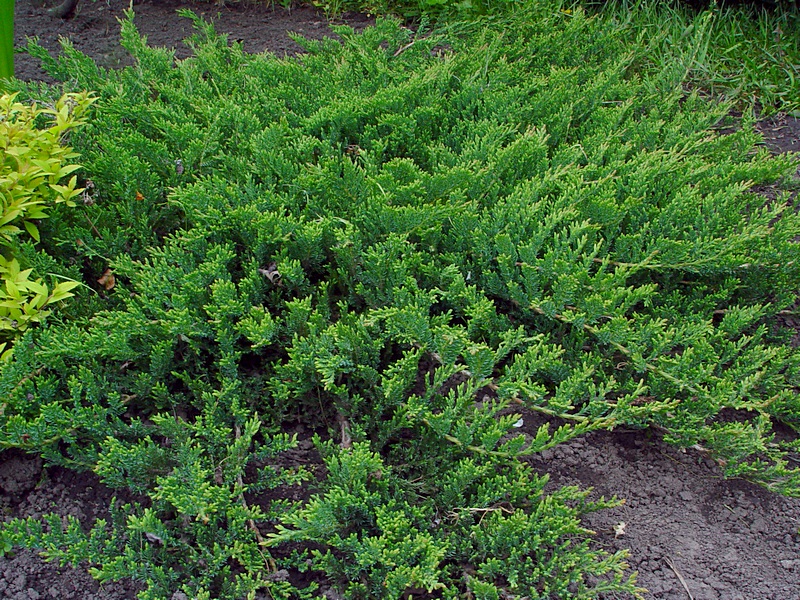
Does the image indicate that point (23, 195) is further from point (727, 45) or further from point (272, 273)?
point (727, 45)

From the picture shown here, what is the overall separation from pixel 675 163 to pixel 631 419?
127 centimetres

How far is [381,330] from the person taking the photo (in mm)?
2240

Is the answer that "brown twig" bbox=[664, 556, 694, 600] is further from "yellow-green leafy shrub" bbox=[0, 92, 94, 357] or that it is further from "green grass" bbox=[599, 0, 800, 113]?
"green grass" bbox=[599, 0, 800, 113]

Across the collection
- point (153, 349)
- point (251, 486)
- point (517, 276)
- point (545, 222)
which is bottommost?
point (251, 486)

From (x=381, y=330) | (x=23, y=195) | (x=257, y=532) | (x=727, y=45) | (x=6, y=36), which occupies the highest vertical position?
(x=727, y=45)

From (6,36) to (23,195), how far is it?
1.13 m

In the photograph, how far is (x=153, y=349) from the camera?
80.0 inches

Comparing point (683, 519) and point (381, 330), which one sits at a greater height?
point (381, 330)

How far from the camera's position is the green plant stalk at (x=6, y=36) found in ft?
9.07

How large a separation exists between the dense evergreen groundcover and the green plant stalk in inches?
7.6

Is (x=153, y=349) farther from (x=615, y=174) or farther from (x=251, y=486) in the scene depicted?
(x=615, y=174)

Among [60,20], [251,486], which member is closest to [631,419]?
[251,486]

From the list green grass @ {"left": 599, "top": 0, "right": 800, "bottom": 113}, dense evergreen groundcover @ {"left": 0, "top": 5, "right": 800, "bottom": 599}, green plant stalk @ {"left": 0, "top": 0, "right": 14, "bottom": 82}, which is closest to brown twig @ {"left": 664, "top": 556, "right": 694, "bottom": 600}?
dense evergreen groundcover @ {"left": 0, "top": 5, "right": 800, "bottom": 599}

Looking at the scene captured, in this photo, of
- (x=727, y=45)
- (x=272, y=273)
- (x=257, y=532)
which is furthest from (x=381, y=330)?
(x=727, y=45)
